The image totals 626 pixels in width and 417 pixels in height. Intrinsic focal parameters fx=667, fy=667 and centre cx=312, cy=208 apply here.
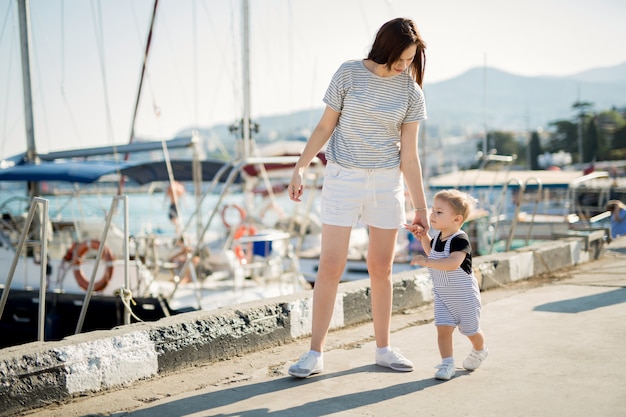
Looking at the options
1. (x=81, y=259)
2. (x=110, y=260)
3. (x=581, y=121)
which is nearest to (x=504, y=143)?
(x=581, y=121)

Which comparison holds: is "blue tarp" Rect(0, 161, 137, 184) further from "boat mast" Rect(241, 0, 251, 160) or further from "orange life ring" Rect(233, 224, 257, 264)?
"boat mast" Rect(241, 0, 251, 160)

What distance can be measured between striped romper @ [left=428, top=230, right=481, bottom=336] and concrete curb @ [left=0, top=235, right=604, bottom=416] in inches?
43.5

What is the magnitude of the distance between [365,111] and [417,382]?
1.41 m

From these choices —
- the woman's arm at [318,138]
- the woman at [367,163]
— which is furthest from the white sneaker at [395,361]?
the woman's arm at [318,138]

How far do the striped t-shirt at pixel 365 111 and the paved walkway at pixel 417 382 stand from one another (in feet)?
3.73

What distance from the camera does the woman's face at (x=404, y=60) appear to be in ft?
11.2

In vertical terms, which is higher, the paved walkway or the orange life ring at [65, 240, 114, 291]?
the paved walkway

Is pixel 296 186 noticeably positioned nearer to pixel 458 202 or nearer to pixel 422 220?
pixel 422 220

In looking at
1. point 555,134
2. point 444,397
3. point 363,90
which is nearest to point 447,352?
point 444,397

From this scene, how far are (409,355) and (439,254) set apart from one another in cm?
72

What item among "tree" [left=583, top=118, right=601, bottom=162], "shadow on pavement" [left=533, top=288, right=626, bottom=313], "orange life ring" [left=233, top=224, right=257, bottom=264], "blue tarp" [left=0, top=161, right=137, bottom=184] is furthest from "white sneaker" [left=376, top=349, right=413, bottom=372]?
"tree" [left=583, top=118, right=601, bottom=162]

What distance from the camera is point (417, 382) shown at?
3.32m

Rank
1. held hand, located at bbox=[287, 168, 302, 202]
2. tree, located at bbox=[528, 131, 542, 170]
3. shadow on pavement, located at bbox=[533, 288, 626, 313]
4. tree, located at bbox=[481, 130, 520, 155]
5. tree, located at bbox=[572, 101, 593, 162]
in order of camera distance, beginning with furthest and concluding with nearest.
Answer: tree, located at bbox=[481, 130, 520, 155]
tree, located at bbox=[528, 131, 542, 170]
tree, located at bbox=[572, 101, 593, 162]
shadow on pavement, located at bbox=[533, 288, 626, 313]
held hand, located at bbox=[287, 168, 302, 202]

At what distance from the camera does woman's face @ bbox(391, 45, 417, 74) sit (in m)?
3.41
